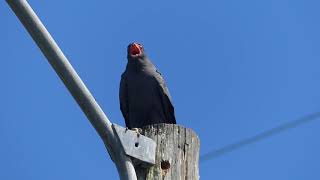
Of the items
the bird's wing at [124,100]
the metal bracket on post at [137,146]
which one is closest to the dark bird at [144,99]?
the bird's wing at [124,100]

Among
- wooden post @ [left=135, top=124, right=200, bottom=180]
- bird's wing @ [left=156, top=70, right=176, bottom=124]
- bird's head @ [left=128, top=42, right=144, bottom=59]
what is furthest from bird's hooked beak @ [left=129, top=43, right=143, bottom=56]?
wooden post @ [left=135, top=124, right=200, bottom=180]

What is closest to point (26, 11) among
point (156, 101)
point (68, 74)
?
point (68, 74)

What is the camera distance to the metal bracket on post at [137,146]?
13.0 feet

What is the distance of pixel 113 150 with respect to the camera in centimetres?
393

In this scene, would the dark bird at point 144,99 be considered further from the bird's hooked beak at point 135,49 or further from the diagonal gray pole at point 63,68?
the diagonal gray pole at point 63,68

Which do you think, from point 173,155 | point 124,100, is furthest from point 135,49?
point 173,155

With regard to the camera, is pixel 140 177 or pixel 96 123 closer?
pixel 96 123

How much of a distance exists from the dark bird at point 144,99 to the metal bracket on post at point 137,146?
504 cm

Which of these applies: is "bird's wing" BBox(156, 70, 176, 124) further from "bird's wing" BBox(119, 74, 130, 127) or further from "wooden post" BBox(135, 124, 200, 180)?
"wooden post" BBox(135, 124, 200, 180)

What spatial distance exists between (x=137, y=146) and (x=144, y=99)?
211 inches

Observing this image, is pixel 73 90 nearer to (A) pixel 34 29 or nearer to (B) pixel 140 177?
(A) pixel 34 29

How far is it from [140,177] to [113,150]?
0.43 meters

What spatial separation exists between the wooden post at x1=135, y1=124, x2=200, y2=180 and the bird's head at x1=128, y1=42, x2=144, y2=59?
5375mm

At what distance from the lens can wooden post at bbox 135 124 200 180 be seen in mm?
4301
